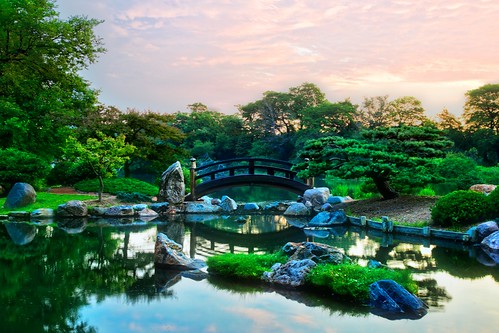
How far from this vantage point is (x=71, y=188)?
64.7ft

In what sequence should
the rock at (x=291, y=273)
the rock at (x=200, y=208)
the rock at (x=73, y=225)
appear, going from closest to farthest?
the rock at (x=291, y=273) < the rock at (x=73, y=225) < the rock at (x=200, y=208)

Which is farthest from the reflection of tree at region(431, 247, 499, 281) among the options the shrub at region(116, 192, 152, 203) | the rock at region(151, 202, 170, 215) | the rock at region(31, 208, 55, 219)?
the rock at region(31, 208, 55, 219)

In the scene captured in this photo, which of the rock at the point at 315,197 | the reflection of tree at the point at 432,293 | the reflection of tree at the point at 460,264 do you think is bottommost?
the reflection of tree at the point at 432,293

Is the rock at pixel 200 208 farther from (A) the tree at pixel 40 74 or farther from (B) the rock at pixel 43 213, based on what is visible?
(A) the tree at pixel 40 74

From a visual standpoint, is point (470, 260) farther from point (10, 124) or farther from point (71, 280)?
point (10, 124)

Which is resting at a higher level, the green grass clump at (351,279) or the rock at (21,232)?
the green grass clump at (351,279)

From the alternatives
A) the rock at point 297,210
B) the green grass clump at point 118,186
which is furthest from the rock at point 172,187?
A: the rock at point 297,210

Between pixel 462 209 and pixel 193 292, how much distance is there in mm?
7604

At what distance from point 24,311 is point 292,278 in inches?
150

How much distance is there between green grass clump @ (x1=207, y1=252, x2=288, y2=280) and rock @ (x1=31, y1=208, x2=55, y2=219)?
903 centimetres

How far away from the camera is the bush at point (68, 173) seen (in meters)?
20.2

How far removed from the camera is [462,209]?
11.6 metres

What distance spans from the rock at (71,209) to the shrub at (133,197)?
214cm

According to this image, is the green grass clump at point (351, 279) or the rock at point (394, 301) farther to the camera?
the green grass clump at point (351, 279)
